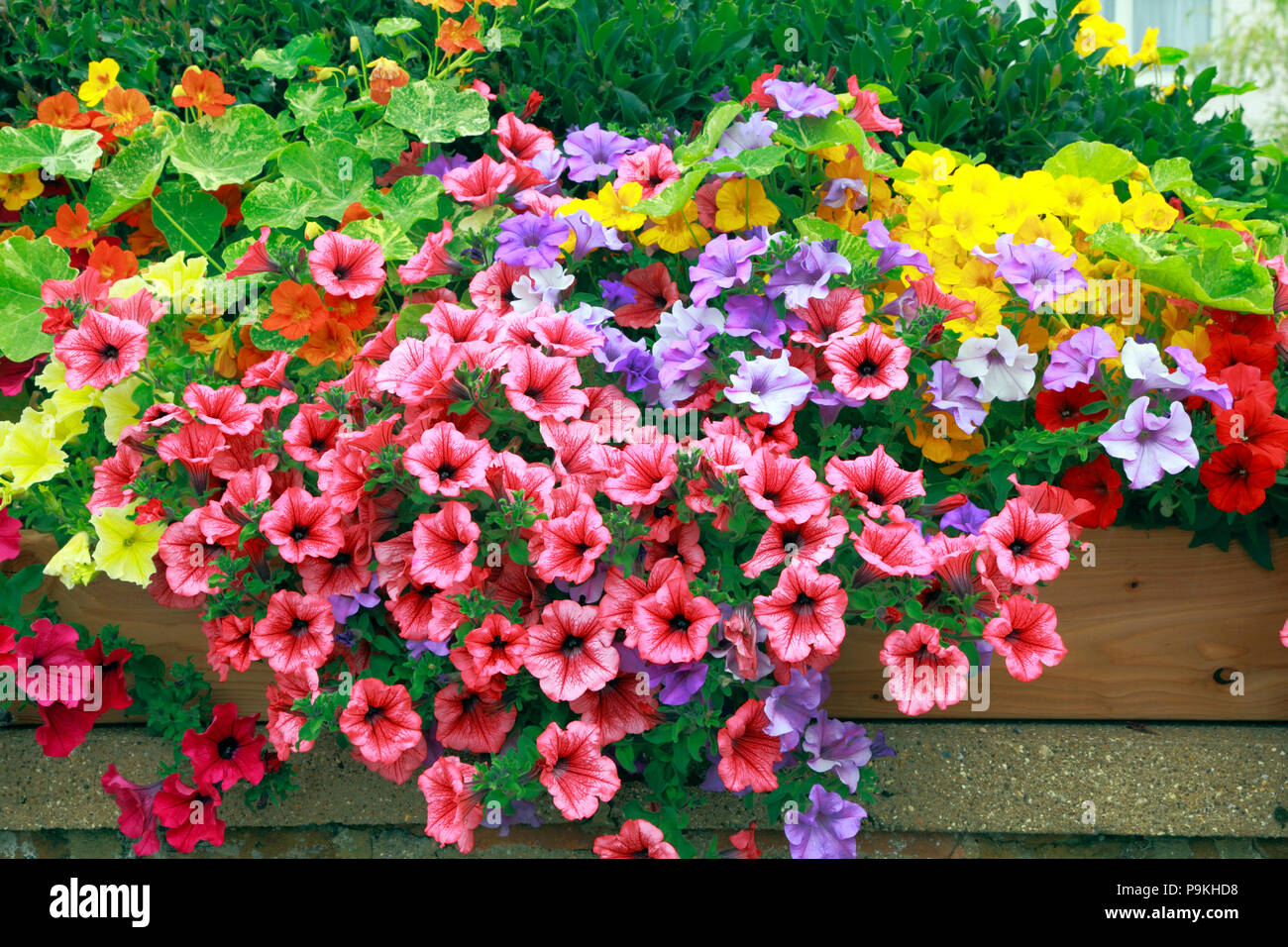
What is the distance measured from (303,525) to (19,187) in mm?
1274

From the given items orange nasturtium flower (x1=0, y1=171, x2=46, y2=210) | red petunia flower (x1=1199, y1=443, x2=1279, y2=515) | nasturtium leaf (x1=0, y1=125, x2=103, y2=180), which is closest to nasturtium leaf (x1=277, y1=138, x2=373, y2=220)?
nasturtium leaf (x1=0, y1=125, x2=103, y2=180)

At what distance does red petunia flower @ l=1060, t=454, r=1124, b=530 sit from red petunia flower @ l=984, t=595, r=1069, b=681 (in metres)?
0.33

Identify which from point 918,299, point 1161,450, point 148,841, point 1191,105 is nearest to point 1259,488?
point 1161,450

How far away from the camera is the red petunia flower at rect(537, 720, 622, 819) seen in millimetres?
1128

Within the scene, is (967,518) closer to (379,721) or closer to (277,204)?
(379,721)

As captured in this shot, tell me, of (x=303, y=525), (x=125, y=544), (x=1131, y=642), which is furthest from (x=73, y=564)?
(x=1131, y=642)

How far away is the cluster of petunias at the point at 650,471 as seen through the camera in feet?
3.78

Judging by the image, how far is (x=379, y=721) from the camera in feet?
3.94

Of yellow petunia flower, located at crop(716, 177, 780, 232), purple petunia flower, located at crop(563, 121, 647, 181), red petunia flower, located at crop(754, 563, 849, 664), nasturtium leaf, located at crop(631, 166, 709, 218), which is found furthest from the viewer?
purple petunia flower, located at crop(563, 121, 647, 181)

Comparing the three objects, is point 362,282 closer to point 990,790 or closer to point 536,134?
point 536,134

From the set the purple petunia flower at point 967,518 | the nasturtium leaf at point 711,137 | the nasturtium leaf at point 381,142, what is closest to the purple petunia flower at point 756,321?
the nasturtium leaf at point 711,137

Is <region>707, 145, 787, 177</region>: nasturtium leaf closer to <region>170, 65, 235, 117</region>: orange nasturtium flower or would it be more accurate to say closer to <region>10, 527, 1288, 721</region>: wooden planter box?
<region>10, 527, 1288, 721</region>: wooden planter box

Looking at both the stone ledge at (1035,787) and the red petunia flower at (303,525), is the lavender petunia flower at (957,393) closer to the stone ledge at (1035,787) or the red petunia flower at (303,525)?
the stone ledge at (1035,787)
